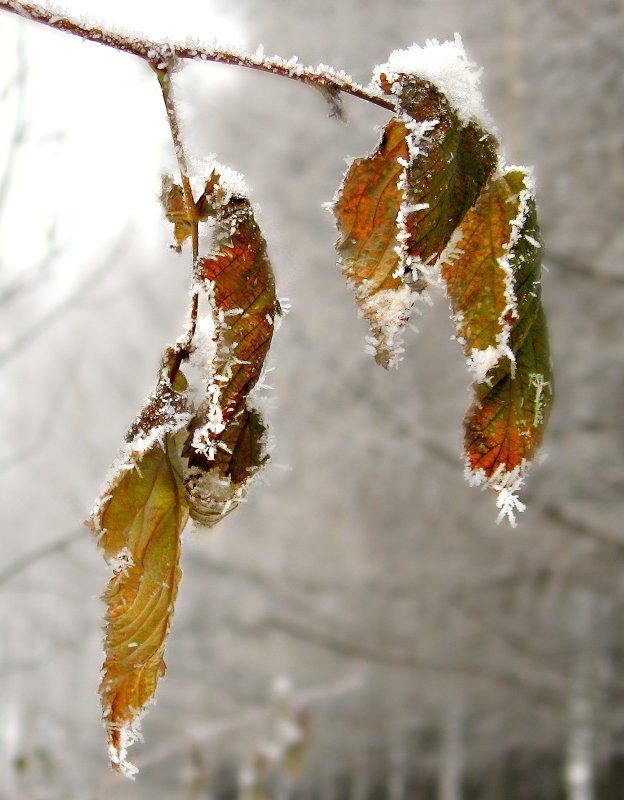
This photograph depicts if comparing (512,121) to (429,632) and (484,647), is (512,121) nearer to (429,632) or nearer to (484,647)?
(484,647)

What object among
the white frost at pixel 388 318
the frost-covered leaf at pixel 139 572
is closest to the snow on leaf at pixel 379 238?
the white frost at pixel 388 318

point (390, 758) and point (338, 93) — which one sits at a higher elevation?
point (390, 758)

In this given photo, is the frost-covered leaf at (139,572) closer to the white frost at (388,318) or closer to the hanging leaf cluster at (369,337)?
the hanging leaf cluster at (369,337)

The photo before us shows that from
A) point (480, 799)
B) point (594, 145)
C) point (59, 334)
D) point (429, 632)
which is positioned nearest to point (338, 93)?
point (594, 145)

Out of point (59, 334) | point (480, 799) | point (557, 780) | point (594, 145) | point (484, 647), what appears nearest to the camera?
point (594, 145)

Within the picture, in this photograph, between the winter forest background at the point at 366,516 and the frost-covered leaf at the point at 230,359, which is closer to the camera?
the frost-covered leaf at the point at 230,359

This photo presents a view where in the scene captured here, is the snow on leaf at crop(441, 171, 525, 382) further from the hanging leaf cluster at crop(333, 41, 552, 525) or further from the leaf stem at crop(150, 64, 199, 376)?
the leaf stem at crop(150, 64, 199, 376)

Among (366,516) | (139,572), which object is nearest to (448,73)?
(139,572)

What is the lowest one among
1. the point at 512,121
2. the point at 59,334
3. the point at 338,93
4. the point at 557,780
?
the point at 338,93
